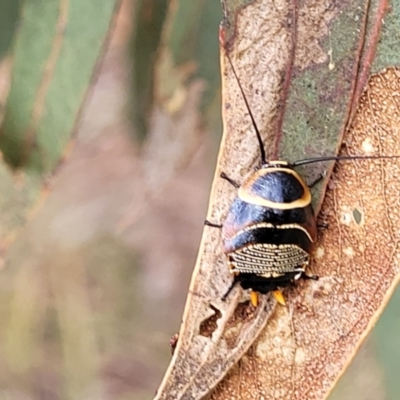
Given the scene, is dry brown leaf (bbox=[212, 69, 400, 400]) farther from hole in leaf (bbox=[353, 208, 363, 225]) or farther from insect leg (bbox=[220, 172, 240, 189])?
insect leg (bbox=[220, 172, 240, 189])

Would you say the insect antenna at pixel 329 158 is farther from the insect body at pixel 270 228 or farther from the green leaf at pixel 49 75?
the green leaf at pixel 49 75

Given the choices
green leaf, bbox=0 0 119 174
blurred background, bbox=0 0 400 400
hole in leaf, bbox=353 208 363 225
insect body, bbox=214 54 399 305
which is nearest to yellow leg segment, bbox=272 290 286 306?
insect body, bbox=214 54 399 305

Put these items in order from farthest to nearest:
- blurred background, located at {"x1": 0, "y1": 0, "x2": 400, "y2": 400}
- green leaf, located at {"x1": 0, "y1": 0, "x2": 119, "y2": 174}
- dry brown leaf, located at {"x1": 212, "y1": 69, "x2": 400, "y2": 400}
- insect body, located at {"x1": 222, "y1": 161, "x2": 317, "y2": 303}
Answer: blurred background, located at {"x1": 0, "y1": 0, "x2": 400, "y2": 400} < green leaf, located at {"x1": 0, "y1": 0, "x2": 119, "y2": 174} < insect body, located at {"x1": 222, "y1": 161, "x2": 317, "y2": 303} < dry brown leaf, located at {"x1": 212, "y1": 69, "x2": 400, "y2": 400}

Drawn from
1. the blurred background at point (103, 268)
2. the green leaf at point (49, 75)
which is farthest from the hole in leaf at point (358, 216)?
the blurred background at point (103, 268)

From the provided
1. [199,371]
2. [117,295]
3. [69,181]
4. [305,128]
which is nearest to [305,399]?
[199,371]

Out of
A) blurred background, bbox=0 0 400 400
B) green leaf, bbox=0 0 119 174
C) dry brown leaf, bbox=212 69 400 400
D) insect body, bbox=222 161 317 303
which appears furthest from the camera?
blurred background, bbox=0 0 400 400
